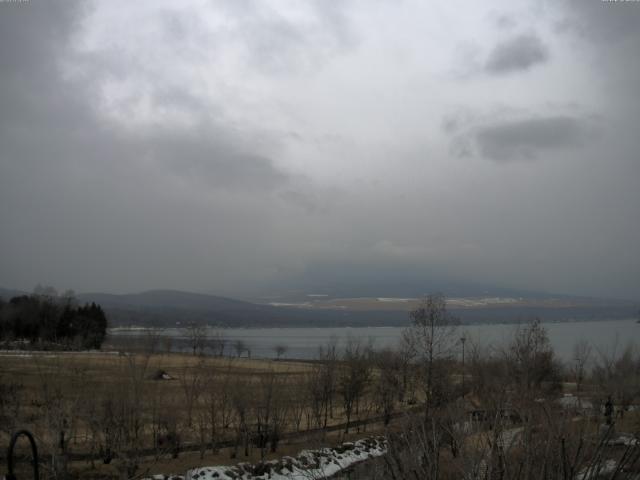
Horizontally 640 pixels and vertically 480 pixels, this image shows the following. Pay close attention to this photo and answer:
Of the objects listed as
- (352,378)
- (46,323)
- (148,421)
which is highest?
(46,323)

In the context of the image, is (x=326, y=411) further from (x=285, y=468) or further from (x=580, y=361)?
(x=580, y=361)

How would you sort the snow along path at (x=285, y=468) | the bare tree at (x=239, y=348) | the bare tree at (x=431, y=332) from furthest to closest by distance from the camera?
the bare tree at (x=239, y=348) → the bare tree at (x=431, y=332) → the snow along path at (x=285, y=468)

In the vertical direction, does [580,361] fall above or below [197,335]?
above

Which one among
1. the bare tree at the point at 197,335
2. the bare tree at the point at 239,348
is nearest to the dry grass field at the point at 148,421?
the bare tree at the point at 197,335

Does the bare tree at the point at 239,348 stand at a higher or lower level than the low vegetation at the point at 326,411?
lower

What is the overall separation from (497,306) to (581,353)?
135 m

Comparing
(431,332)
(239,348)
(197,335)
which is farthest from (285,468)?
(239,348)

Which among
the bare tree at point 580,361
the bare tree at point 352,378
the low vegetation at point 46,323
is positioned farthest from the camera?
the low vegetation at point 46,323

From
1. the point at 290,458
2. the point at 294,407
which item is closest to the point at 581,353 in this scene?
the point at 294,407

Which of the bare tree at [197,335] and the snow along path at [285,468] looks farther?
the bare tree at [197,335]

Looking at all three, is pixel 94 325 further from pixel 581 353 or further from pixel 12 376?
pixel 581 353

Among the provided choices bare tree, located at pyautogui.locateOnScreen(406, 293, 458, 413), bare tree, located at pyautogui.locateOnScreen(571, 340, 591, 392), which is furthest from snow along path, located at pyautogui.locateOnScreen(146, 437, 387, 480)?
bare tree, located at pyautogui.locateOnScreen(571, 340, 591, 392)

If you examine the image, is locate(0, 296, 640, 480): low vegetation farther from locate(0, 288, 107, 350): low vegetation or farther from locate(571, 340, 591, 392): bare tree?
locate(0, 288, 107, 350): low vegetation

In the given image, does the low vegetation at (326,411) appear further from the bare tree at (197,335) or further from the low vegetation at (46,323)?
the bare tree at (197,335)
